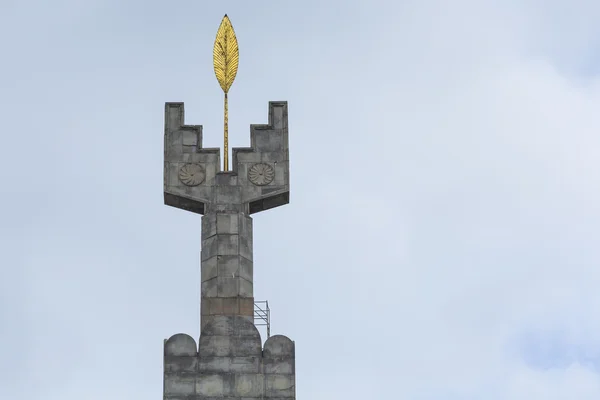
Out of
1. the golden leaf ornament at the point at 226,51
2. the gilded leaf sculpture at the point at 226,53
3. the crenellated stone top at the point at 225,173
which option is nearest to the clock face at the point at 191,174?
the crenellated stone top at the point at 225,173

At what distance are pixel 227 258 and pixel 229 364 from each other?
342cm

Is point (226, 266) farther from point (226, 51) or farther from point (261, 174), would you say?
point (226, 51)

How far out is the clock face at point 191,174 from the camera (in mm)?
56000

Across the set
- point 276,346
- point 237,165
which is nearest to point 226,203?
point 237,165

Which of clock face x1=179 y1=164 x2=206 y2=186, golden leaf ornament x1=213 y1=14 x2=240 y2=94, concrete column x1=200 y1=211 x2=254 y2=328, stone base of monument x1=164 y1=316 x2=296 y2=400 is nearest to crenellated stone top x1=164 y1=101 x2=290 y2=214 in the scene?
clock face x1=179 y1=164 x2=206 y2=186

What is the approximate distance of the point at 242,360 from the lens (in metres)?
53.1

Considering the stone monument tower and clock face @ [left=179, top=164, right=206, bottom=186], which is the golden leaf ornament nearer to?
the stone monument tower

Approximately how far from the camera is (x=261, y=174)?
56.2m

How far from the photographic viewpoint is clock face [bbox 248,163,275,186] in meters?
56.1

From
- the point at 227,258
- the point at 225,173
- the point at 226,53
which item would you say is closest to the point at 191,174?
the point at 225,173

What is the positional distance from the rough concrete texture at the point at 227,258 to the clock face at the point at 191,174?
3cm

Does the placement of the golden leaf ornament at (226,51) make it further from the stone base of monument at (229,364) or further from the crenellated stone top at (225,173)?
the stone base of monument at (229,364)

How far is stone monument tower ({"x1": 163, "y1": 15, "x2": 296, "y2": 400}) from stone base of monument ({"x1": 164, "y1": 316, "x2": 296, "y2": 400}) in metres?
0.03

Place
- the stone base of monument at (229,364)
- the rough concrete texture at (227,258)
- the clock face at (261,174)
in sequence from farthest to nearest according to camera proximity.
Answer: the clock face at (261,174)
the rough concrete texture at (227,258)
the stone base of monument at (229,364)
